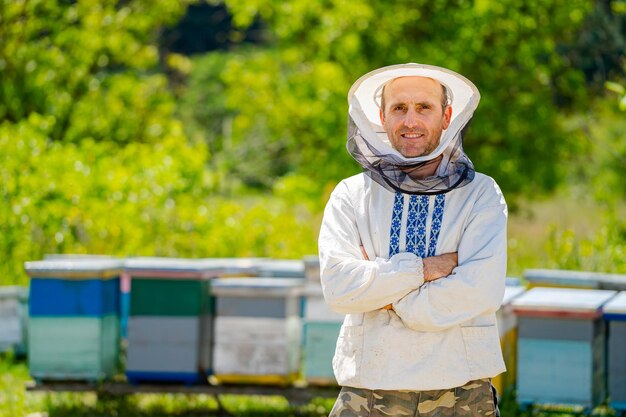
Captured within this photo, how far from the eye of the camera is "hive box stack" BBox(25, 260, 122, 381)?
537cm

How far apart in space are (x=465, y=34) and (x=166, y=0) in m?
4.24

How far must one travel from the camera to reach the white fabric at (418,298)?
8.88 ft

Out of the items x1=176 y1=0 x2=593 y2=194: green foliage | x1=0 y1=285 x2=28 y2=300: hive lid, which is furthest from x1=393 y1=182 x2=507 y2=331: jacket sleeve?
x1=176 y1=0 x2=593 y2=194: green foliage

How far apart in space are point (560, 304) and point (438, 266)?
7.65 feet

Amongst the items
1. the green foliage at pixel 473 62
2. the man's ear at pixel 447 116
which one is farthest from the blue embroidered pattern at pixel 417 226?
the green foliage at pixel 473 62

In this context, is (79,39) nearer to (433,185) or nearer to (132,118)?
(132,118)

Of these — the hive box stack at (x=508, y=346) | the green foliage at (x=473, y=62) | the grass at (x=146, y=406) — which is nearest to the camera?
the hive box stack at (x=508, y=346)

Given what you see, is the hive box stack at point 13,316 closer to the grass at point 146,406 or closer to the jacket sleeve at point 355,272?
the grass at point 146,406

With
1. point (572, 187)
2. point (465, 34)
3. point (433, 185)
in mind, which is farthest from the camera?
point (572, 187)

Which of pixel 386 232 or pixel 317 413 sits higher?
pixel 386 232

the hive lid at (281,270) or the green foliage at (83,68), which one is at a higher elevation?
the green foliage at (83,68)

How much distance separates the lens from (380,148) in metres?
2.90

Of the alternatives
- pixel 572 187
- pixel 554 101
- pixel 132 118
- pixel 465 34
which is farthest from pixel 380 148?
pixel 572 187

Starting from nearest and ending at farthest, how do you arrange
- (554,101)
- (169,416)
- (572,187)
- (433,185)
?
(433,185)
(169,416)
(554,101)
(572,187)
